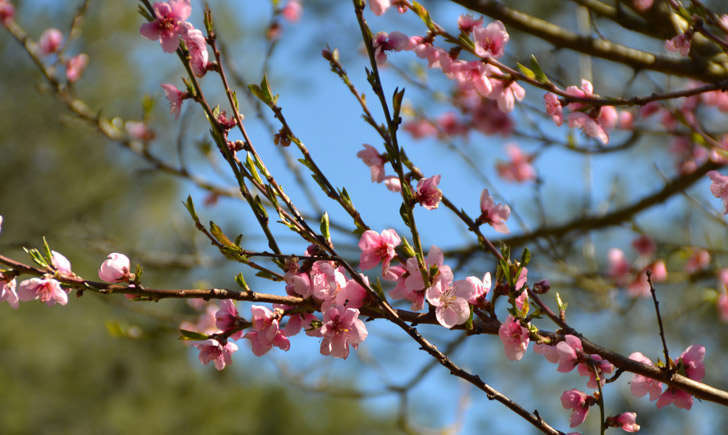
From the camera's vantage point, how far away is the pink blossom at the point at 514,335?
0.80m

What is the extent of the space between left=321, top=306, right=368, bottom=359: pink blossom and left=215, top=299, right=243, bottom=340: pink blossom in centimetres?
14

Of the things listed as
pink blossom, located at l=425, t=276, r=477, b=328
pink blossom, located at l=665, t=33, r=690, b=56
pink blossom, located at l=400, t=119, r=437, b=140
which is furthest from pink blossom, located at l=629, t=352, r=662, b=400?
pink blossom, located at l=400, t=119, r=437, b=140

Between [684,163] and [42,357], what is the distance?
9.53 metres

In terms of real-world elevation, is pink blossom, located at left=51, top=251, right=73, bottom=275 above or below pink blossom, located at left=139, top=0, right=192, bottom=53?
below

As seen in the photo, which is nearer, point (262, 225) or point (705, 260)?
point (262, 225)

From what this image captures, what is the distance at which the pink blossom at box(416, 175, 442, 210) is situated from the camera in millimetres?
866

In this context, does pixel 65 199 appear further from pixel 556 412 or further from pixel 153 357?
pixel 556 412

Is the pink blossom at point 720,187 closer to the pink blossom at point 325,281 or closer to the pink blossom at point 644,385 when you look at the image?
the pink blossom at point 644,385

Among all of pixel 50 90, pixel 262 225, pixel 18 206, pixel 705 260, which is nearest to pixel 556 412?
pixel 705 260

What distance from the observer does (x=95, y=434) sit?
921 cm

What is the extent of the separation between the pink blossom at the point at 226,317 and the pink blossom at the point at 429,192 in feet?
1.00

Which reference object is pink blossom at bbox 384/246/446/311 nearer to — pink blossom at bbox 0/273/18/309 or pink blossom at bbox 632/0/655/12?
pink blossom at bbox 0/273/18/309

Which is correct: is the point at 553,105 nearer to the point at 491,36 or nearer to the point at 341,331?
the point at 491,36

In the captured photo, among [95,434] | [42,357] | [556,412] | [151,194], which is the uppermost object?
[556,412]
